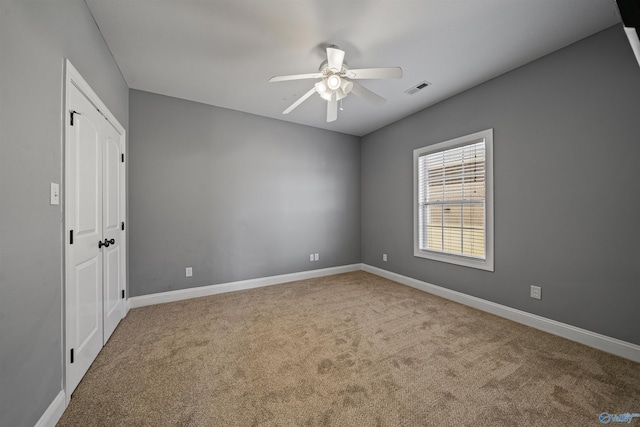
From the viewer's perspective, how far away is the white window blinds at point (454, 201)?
3.03 metres

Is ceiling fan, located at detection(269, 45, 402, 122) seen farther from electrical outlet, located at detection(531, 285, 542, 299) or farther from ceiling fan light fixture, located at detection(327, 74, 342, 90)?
electrical outlet, located at detection(531, 285, 542, 299)

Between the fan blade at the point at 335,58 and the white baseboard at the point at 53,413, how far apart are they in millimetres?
2887

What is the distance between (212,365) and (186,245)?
1.93 metres

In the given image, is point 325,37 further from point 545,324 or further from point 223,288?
point 545,324

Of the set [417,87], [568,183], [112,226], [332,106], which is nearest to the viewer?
[568,183]

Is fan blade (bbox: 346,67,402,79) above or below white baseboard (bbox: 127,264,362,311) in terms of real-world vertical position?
above

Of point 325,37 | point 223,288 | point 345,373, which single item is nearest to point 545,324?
point 345,373

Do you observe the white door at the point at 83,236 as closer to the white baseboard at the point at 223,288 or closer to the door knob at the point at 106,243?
the door knob at the point at 106,243

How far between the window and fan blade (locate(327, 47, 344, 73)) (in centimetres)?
203

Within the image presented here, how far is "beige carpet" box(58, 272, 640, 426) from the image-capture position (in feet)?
4.71

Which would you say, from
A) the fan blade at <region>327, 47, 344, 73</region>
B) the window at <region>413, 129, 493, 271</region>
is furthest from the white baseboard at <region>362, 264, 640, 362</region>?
the fan blade at <region>327, 47, 344, 73</region>

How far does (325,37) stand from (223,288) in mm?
3372

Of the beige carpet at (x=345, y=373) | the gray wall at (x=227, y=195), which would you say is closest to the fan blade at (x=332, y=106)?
the gray wall at (x=227, y=195)

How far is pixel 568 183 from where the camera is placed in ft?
7.48
